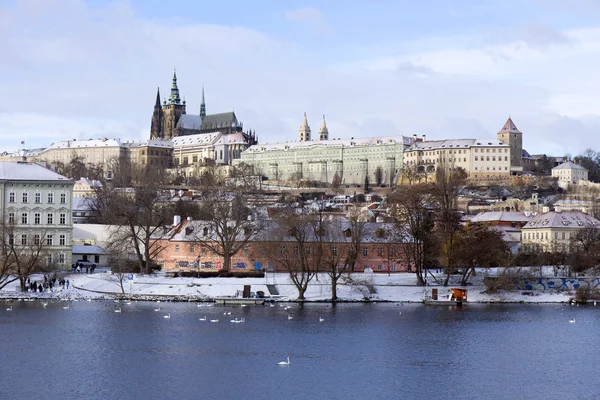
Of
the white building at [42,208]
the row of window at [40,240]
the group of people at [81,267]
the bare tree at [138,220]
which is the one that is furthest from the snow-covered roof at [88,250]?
the white building at [42,208]

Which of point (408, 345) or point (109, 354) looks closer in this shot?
point (109, 354)

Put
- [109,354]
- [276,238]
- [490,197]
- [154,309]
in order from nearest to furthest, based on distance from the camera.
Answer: [109,354] → [154,309] → [276,238] → [490,197]

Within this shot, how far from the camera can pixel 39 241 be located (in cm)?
6081

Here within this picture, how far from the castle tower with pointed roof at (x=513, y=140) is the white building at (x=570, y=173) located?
1135cm

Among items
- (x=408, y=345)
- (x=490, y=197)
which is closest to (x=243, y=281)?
(x=408, y=345)

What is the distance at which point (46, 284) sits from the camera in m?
54.8

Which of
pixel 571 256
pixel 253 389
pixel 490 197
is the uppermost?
pixel 490 197

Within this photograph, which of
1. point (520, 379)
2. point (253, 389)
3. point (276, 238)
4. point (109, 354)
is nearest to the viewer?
point (253, 389)

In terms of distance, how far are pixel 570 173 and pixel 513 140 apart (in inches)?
717

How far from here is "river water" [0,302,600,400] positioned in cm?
3116

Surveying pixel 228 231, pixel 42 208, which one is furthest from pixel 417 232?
pixel 42 208

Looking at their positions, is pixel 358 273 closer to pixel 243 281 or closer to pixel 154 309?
pixel 243 281

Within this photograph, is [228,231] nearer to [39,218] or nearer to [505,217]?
[39,218]

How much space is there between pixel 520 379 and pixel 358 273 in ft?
88.9
